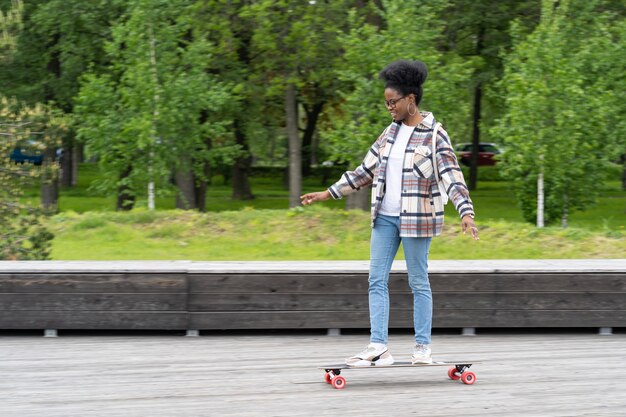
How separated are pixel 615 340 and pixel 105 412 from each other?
4.38 meters

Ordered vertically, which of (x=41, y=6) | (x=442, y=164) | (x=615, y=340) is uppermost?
(x=41, y=6)

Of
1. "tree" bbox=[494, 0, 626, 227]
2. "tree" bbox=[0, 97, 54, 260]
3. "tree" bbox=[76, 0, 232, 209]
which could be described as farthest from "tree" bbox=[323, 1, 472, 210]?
"tree" bbox=[0, 97, 54, 260]

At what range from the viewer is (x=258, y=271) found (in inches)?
312

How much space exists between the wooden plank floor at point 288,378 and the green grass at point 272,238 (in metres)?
5.36

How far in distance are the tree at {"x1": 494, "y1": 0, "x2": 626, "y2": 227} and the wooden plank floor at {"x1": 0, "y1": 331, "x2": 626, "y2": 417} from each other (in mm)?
14027

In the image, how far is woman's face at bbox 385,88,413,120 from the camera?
20.1 ft

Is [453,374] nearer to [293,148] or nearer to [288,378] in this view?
[288,378]

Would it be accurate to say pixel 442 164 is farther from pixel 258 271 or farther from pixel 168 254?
pixel 168 254

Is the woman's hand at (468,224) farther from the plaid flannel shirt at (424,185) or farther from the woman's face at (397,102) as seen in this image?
the woman's face at (397,102)

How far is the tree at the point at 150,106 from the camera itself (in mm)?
22859

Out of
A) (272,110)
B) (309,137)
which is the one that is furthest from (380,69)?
(309,137)

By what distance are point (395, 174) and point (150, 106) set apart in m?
17.8

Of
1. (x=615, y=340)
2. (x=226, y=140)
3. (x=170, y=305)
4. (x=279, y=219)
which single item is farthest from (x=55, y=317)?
(x=226, y=140)

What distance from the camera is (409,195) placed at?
6082 millimetres
